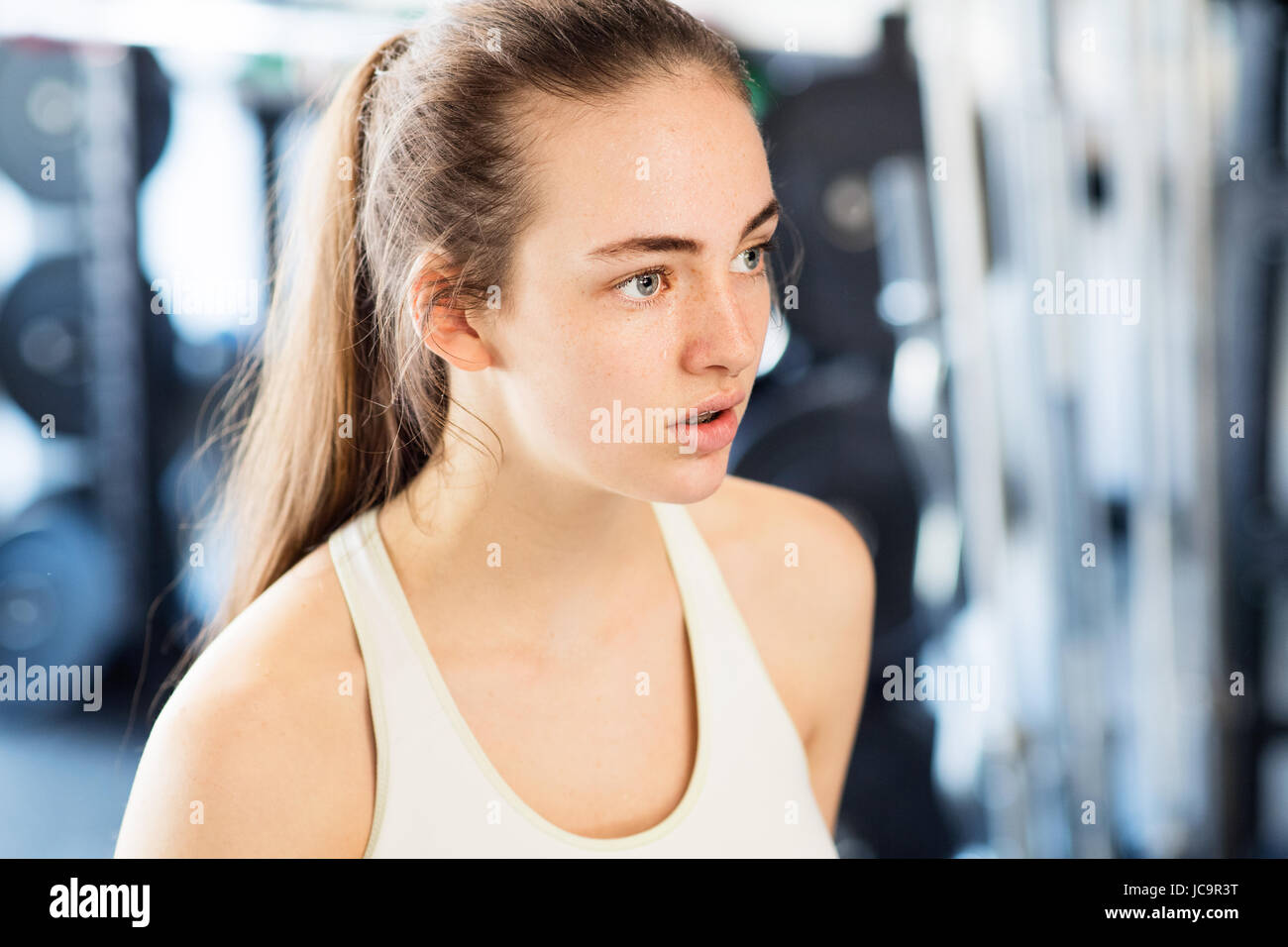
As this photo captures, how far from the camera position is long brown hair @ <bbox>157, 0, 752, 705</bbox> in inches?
26.2

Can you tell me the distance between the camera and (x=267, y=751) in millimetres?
682

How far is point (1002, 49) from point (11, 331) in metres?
1.53

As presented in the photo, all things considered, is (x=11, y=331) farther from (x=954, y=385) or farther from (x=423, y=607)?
(x=954, y=385)

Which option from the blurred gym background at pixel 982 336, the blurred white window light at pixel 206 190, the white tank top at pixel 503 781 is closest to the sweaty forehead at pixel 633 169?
the white tank top at pixel 503 781

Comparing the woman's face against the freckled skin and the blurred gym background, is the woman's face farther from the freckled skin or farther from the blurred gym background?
the blurred gym background

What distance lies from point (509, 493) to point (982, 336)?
2.73ft

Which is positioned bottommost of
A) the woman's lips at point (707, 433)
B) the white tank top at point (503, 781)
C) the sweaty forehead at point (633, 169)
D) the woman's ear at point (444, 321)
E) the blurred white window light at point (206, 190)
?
the white tank top at point (503, 781)

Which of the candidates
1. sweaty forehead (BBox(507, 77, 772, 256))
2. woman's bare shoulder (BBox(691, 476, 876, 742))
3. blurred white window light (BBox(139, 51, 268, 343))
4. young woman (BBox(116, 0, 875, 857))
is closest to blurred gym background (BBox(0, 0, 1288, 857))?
blurred white window light (BBox(139, 51, 268, 343))

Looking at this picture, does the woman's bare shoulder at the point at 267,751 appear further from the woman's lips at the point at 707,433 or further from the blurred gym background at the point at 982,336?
the blurred gym background at the point at 982,336

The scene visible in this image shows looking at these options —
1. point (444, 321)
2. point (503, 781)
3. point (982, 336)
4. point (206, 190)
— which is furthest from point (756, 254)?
point (206, 190)

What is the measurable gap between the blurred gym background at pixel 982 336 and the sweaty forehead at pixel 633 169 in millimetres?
672

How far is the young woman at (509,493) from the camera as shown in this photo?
0.66 m

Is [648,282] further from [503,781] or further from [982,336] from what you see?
[982,336]

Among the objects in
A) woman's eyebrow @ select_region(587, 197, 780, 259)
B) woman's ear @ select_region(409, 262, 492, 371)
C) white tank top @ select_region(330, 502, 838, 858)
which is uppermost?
woman's eyebrow @ select_region(587, 197, 780, 259)
